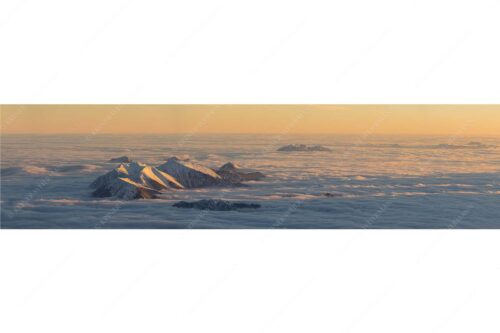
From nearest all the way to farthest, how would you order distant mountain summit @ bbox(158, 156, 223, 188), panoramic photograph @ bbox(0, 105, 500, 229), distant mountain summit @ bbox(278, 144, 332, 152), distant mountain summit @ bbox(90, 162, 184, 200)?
panoramic photograph @ bbox(0, 105, 500, 229), distant mountain summit @ bbox(90, 162, 184, 200), distant mountain summit @ bbox(158, 156, 223, 188), distant mountain summit @ bbox(278, 144, 332, 152)

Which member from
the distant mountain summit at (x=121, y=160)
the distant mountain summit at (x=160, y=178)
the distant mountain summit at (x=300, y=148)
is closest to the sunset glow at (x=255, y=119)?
the distant mountain summit at (x=300, y=148)

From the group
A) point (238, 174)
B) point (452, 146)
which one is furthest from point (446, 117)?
point (238, 174)

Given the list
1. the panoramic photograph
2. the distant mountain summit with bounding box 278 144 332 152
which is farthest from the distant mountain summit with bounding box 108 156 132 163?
the distant mountain summit with bounding box 278 144 332 152

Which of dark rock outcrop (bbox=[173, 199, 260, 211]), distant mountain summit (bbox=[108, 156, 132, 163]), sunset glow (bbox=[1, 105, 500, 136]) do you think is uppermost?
sunset glow (bbox=[1, 105, 500, 136])

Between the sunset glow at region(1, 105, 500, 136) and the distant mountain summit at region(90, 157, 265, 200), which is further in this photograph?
the sunset glow at region(1, 105, 500, 136)

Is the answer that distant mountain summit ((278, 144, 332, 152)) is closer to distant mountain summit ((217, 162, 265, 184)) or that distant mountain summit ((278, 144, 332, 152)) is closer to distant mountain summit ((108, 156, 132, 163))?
distant mountain summit ((217, 162, 265, 184))

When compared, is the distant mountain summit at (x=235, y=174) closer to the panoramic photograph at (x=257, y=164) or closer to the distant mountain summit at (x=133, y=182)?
the panoramic photograph at (x=257, y=164)

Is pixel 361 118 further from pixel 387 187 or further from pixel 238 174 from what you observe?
pixel 238 174
